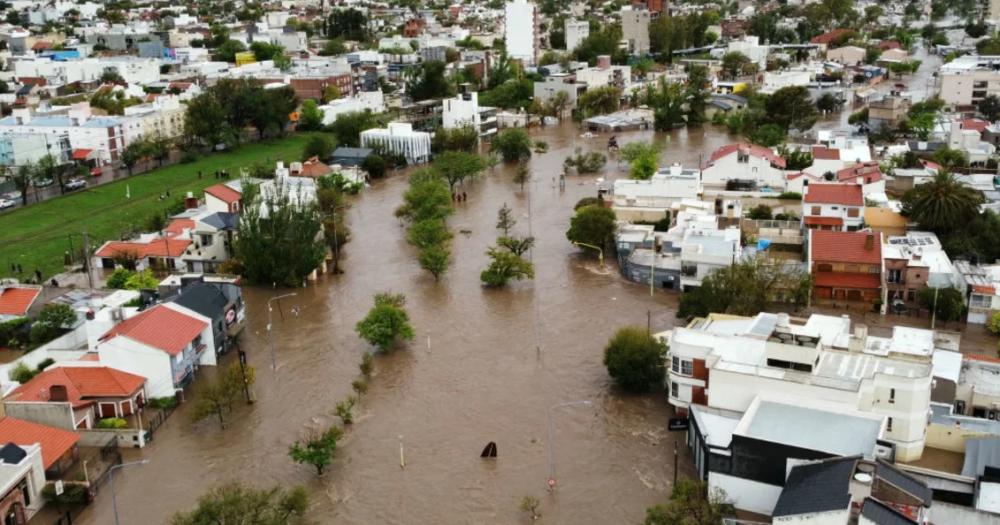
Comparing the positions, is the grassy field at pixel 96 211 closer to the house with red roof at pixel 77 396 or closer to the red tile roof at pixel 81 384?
the red tile roof at pixel 81 384

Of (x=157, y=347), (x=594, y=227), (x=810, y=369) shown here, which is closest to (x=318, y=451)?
(x=157, y=347)

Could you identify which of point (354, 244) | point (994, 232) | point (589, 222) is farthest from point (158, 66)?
point (994, 232)

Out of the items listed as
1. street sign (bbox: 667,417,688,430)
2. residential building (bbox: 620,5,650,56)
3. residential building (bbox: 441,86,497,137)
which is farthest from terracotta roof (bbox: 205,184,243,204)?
residential building (bbox: 620,5,650,56)

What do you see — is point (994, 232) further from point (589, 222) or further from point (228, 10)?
point (228, 10)

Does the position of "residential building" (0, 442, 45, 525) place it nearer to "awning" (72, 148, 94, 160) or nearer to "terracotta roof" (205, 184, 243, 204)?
"terracotta roof" (205, 184, 243, 204)

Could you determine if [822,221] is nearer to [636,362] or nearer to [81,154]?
[636,362]

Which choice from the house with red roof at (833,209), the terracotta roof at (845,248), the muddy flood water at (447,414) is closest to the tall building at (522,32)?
the house with red roof at (833,209)
